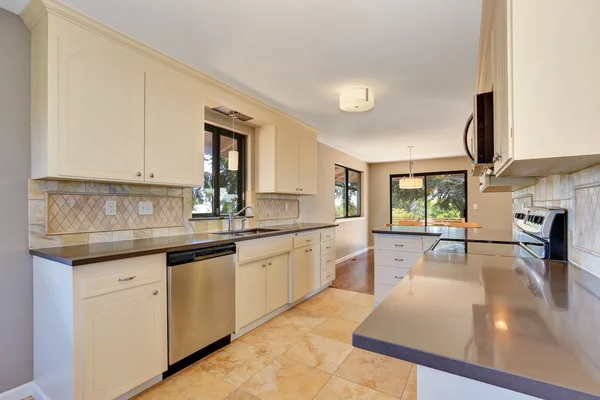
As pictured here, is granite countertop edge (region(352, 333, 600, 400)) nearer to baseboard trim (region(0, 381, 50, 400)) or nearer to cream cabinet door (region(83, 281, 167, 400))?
cream cabinet door (region(83, 281, 167, 400))

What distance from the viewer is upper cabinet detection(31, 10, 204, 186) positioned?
5.28ft

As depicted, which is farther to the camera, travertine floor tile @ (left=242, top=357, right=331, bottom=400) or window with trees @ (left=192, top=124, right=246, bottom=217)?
window with trees @ (left=192, top=124, right=246, bottom=217)

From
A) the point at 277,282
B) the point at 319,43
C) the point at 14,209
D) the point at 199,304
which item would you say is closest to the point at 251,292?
the point at 277,282

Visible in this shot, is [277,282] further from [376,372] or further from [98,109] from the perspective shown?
[98,109]

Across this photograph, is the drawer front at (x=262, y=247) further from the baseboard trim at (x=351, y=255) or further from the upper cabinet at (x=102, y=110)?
the baseboard trim at (x=351, y=255)

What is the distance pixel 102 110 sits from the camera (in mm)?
1788

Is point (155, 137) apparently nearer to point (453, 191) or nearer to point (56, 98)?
point (56, 98)

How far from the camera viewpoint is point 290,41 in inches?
76.0

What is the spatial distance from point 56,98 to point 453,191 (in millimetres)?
7018

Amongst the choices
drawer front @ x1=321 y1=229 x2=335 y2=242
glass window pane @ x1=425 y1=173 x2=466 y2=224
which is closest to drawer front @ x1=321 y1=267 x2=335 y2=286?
drawer front @ x1=321 y1=229 x2=335 y2=242

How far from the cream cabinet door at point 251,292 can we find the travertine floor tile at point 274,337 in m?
0.12

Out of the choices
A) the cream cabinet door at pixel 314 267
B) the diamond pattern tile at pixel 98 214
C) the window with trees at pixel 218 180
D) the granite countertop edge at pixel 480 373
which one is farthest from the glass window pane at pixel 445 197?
the granite countertop edge at pixel 480 373

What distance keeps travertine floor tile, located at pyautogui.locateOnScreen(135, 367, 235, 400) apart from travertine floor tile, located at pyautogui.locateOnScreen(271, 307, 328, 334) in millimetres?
940

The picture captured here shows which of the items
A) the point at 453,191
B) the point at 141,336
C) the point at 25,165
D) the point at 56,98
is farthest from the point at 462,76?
the point at 453,191
